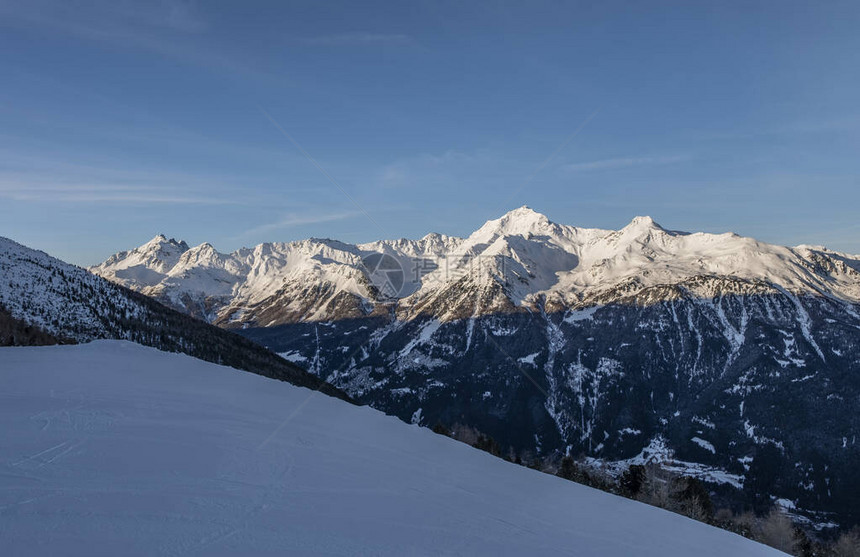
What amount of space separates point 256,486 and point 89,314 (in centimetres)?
8367

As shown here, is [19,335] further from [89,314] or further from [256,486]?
[256,486]

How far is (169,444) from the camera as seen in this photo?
57.4 feet

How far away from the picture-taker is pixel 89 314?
268 ft

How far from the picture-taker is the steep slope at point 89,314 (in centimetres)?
6612

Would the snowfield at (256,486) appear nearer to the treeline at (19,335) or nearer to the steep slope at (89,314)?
the treeline at (19,335)

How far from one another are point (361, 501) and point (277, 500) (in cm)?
271

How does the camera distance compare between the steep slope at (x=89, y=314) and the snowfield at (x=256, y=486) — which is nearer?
the snowfield at (x=256, y=486)

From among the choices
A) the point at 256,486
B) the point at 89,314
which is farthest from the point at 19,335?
the point at 256,486

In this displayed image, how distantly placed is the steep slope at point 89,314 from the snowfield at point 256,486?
1378 inches

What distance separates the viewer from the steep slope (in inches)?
2603

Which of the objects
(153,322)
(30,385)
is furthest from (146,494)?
(153,322)

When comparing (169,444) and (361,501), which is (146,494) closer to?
(169,444)

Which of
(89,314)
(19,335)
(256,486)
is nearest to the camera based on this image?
(256,486)

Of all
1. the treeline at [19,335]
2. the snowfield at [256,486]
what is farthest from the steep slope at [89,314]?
the snowfield at [256,486]
